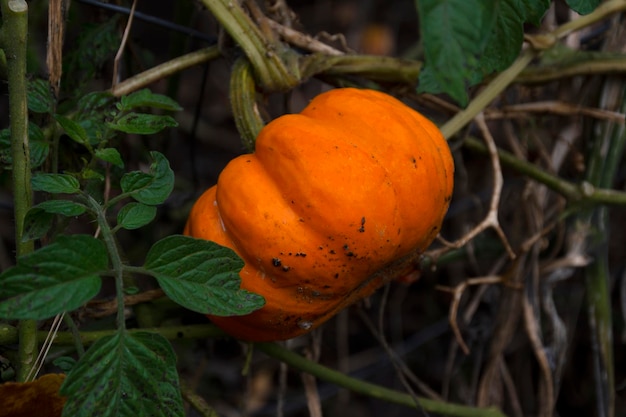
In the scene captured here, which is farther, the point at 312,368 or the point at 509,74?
the point at 509,74

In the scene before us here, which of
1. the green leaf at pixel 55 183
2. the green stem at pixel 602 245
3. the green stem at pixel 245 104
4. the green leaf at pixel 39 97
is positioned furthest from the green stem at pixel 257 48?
the green stem at pixel 602 245

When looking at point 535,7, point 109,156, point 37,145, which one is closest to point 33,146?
point 37,145

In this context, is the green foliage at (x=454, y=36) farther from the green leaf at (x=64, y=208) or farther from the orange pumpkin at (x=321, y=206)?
the green leaf at (x=64, y=208)

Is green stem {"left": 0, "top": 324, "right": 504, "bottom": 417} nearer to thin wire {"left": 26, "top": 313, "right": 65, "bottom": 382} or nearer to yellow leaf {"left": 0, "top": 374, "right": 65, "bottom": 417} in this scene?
thin wire {"left": 26, "top": 313, "right": 65, "bottom": 382}

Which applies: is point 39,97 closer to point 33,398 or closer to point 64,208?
point 64,208

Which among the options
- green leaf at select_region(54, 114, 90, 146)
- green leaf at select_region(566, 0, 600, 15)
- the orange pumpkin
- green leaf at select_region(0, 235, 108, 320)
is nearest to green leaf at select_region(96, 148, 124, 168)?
green leaf at select_region(54, 114, 90, 146)
